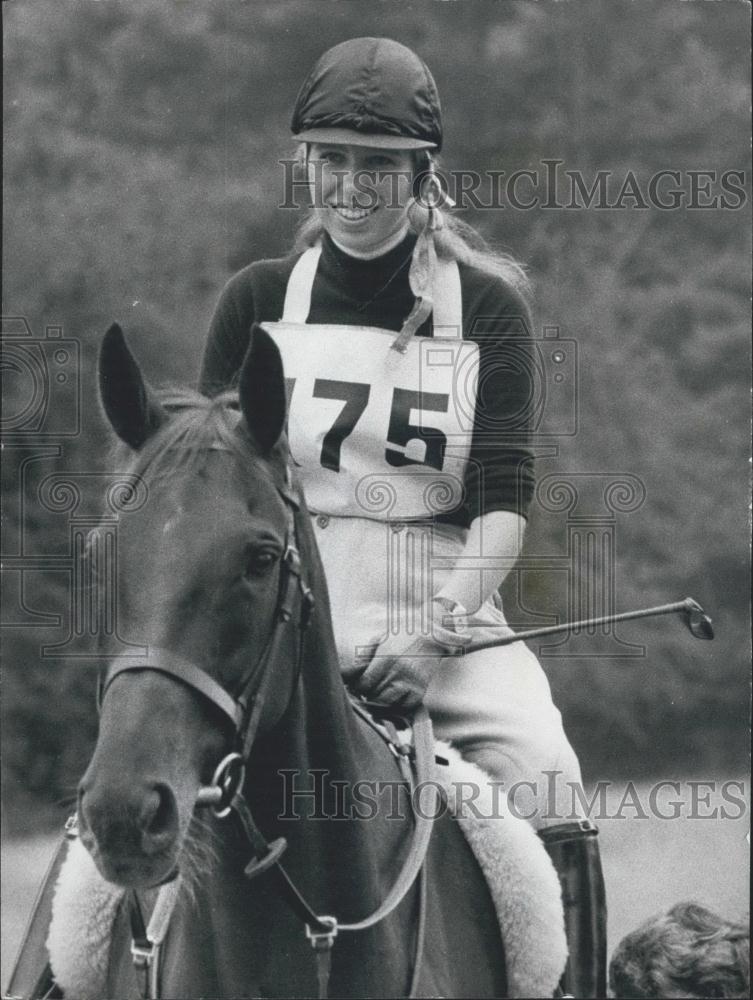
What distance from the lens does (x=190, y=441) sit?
2.30 meters

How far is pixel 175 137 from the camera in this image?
377cm

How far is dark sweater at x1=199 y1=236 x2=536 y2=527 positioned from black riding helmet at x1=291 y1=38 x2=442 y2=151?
0.92 feet

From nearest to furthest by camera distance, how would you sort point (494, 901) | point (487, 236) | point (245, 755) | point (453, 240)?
point (245, 755), point (494, 901), point (453, 240), point (487, 236)

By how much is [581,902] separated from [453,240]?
1.52m

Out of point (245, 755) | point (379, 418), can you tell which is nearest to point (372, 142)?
point (379, 418)

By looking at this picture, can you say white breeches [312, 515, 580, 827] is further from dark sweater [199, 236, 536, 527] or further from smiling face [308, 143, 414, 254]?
smiling face [308, 143, 414, 254]

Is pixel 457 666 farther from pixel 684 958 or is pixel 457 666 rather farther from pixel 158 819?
pixel 158 819

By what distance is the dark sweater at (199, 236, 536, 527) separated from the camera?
3201mm

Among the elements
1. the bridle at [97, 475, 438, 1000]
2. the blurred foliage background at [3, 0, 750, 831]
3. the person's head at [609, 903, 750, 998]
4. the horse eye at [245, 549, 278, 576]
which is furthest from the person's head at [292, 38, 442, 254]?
Result: the person's head at [609, 903, 750, 998]

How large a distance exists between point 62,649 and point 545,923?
1711mm

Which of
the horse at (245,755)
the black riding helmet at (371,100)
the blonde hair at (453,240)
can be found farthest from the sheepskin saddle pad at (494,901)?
the black riding helmet at (371,100)

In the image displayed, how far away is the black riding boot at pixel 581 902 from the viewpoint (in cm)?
301

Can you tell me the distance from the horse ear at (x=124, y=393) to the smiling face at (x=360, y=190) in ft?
3.10

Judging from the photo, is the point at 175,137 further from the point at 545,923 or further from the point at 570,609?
the point at 545,923
